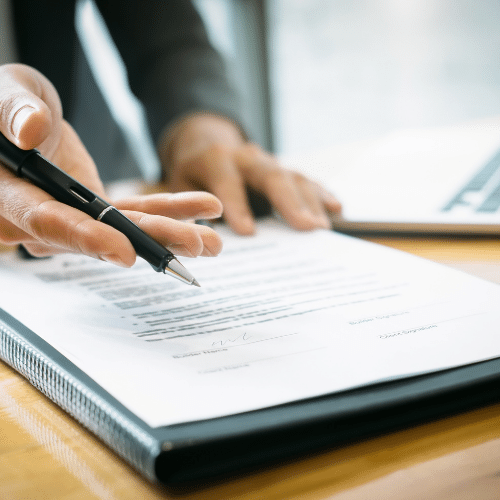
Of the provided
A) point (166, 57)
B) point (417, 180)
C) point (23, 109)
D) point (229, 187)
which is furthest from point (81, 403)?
point (166, 57)

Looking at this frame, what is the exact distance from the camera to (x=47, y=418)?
0.27 metres

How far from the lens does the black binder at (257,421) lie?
211mm

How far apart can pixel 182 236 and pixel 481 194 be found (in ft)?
1.36

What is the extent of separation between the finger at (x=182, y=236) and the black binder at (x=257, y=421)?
86 mm

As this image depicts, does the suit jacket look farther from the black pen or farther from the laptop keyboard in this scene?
the black pen

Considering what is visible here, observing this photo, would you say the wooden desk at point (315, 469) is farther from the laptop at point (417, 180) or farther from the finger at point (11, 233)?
the laptop at point (417, 180)

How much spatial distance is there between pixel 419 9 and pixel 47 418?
8.86 ft

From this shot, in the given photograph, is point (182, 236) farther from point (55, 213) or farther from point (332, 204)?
point (332, 204)

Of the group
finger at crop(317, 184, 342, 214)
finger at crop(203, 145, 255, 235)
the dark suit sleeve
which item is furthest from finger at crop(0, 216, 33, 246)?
the dark suit sleeve

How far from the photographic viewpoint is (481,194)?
2.00ft

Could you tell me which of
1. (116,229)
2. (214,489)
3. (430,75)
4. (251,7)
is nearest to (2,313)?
(116,229)

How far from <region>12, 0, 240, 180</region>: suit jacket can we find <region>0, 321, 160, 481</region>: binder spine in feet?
2.29

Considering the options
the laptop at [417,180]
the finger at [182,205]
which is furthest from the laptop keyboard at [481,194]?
the finger at [182,205]

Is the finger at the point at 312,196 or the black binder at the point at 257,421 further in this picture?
the finger at the point at 312,196
